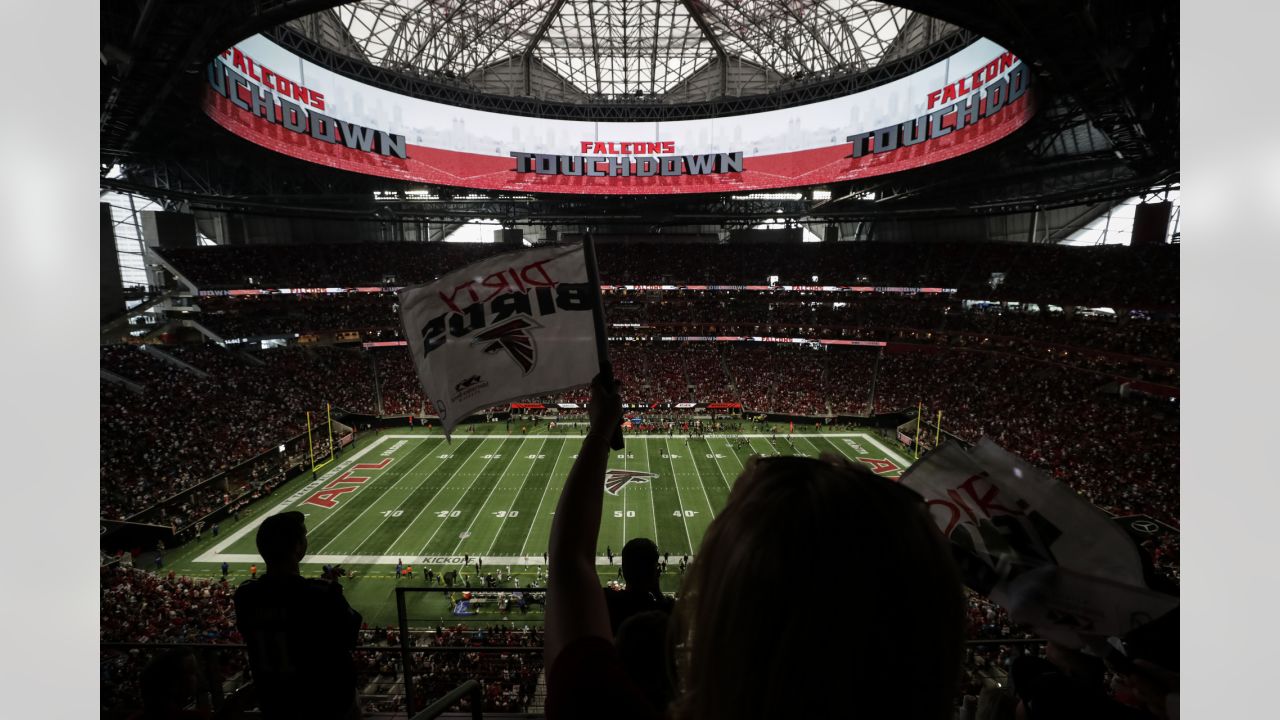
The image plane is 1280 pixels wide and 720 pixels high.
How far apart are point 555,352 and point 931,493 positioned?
291cm

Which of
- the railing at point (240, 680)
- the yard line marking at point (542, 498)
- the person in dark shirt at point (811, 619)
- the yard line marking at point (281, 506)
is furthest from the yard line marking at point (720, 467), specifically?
the person in dark shirt at point (811, 619)

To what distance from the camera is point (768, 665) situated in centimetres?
78

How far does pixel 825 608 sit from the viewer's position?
80cm

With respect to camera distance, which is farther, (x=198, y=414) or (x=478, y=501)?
(x=198, y=414)

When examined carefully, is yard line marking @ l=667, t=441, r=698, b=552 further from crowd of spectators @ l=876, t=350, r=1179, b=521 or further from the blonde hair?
the blonde hair

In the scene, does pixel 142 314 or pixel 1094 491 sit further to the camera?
pixel 142 314

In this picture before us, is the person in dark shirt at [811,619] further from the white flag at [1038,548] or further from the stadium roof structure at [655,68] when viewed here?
the stadium roof structure at [655,68]

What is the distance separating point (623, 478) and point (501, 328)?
24468mm

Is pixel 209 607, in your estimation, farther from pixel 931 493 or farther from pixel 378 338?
pixel 378 338

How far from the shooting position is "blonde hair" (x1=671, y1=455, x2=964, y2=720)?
780 millimetres

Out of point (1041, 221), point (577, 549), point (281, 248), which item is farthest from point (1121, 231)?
point (281, 248)

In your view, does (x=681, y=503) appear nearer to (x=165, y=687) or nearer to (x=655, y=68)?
(x=165, y=687)

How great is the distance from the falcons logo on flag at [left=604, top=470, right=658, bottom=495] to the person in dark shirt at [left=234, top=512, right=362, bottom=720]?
78.2ft

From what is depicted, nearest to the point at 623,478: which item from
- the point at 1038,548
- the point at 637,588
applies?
the point at 637,588
